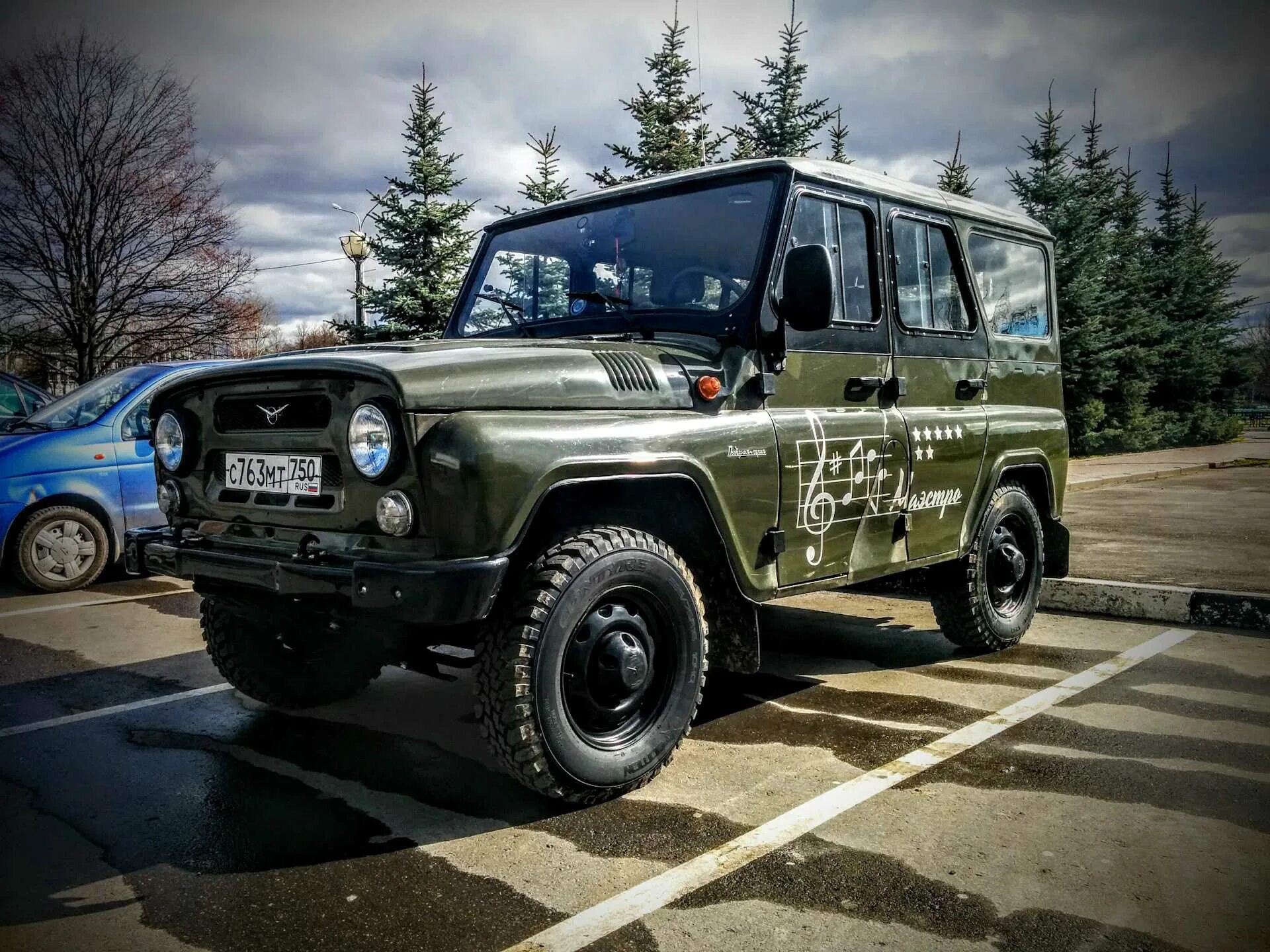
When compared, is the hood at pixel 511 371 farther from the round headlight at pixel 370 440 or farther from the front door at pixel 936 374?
the front door at pixel 936 374

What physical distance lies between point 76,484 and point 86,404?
0.73 metres

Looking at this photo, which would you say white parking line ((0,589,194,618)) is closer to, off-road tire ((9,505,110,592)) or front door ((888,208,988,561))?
off-road tire ((9,505,110,592))

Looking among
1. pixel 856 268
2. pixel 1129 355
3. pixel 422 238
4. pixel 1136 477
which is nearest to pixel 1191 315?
pixel 1129 355

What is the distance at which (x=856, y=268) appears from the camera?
433 centimetres

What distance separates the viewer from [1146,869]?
9.15 feet

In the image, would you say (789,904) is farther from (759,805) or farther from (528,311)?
(528,311)

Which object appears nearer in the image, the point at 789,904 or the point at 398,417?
the point at 789,904

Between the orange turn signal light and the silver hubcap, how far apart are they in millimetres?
6100

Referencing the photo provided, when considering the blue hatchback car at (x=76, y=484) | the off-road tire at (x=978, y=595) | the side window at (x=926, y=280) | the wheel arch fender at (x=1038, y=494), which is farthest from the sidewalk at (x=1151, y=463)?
the blue hatchback car at (x=76, y=484)

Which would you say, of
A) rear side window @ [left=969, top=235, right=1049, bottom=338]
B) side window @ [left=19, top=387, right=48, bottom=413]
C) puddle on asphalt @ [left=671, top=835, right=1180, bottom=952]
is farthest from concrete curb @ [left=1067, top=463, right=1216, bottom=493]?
side window @ [left=19, top=387, right=48, bottom=413]

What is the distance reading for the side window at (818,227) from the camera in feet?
13.2

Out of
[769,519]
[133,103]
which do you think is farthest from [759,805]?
[133,103]

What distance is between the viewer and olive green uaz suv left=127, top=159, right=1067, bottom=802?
3025mm

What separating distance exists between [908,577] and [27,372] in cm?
1980
